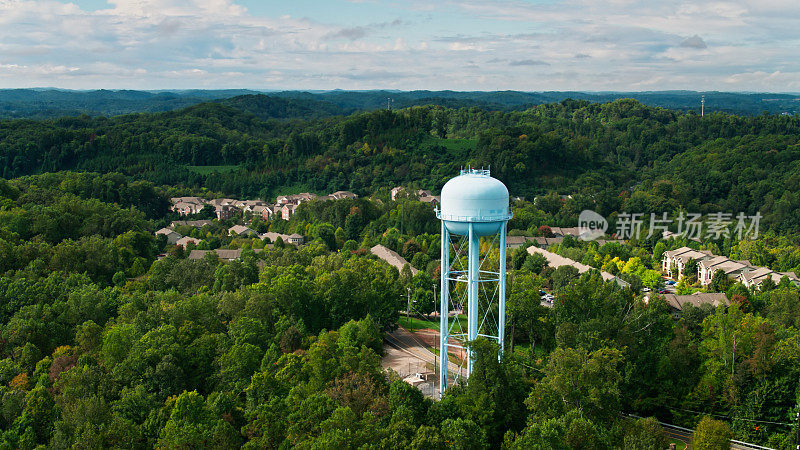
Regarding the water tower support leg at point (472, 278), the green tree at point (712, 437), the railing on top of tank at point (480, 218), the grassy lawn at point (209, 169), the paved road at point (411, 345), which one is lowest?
the paved road at point (411, 345)

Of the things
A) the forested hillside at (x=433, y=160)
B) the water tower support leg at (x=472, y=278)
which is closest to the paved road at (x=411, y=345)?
the water tower support leg at (x=472, y=278)

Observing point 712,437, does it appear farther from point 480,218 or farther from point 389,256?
point 389,256

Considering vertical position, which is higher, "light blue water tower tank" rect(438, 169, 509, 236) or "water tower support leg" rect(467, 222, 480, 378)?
"light blue water tower tank" rect(438, 169, 509, 236)

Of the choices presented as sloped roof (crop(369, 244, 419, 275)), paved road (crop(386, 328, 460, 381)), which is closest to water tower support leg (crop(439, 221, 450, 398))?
paved road (crop(386, 328, 460, 381))

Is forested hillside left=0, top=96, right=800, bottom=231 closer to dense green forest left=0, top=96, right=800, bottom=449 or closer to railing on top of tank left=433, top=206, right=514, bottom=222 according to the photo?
dense green forest left=0, top=96, right=800, bottom=449

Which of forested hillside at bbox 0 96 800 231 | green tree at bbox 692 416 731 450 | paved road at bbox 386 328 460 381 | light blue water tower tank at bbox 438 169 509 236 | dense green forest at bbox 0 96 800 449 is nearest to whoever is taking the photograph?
dense green forest at bbox 0 96 800 449

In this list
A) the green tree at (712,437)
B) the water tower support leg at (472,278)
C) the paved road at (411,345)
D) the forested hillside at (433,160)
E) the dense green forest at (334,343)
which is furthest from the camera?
the forested hillside at (433,160)

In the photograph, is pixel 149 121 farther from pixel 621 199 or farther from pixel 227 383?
pixel 227 383

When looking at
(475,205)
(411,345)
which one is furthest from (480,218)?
(411,345)

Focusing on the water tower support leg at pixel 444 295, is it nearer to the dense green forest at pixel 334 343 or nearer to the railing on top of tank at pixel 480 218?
the railing on top of tank at pixel 480 218

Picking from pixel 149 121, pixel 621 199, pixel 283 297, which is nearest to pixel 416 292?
pixel 283 297

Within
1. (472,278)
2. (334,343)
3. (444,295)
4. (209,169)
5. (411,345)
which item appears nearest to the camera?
(472,278)
